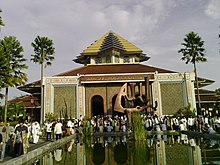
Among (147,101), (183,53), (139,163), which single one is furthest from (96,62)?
(139,163)

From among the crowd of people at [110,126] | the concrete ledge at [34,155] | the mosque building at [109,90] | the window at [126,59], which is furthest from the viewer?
the window at [126,59]

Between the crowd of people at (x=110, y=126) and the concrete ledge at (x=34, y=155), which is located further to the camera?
the crowd of people at (x=110, y=126)

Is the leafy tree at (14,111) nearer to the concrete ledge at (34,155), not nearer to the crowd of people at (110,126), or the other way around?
the crowd of people at (110,126)

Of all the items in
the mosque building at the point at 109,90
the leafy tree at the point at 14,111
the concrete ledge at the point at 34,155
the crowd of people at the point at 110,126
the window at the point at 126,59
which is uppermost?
the window at the point at 126,59

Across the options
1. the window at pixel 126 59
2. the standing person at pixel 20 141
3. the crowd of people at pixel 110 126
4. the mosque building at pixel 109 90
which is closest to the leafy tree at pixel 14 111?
the mosque building at pixel 109 90

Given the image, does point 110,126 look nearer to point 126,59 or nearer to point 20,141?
point 20,141

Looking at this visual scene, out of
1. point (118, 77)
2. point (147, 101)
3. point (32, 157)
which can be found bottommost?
point (32, 157)

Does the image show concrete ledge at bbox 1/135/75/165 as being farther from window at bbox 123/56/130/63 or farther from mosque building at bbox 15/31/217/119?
window at bbox 123/56/130/63

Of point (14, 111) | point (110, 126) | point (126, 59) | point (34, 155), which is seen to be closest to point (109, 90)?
point (110, 126)

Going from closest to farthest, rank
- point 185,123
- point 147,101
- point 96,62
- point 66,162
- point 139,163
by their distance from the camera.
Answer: point 139,163 → point 66,162 → point 185,123 → point 147,101 → point 96,62

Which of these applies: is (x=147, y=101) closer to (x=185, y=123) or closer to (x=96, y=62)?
(x=185, y=123)

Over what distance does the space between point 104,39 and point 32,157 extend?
33.6 metres

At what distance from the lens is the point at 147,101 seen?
78.1ft

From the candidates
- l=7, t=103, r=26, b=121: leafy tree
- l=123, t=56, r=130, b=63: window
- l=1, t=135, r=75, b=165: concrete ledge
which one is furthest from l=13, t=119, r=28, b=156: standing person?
l=123, t=56, r=130, b=63: window
